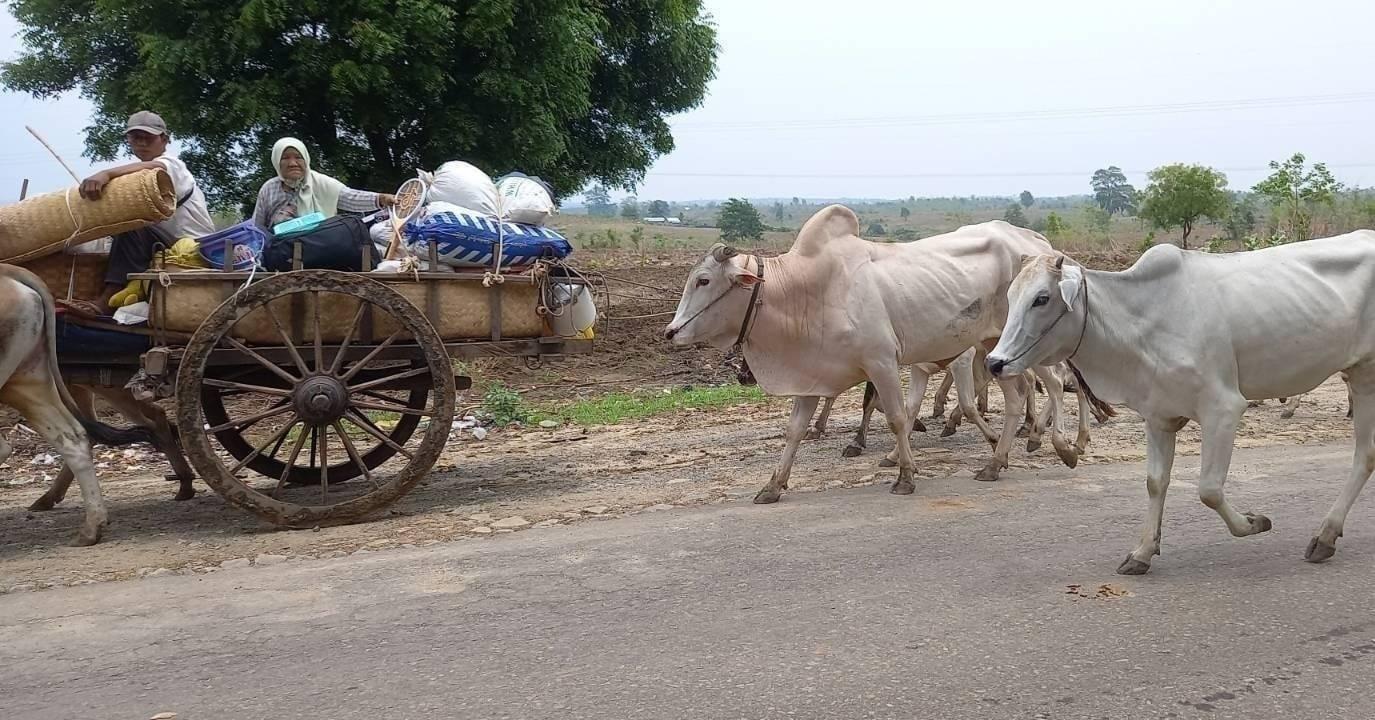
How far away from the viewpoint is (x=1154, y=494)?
17.7 ft

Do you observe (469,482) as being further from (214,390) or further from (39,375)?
(39,375)

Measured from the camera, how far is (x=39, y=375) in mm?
6520

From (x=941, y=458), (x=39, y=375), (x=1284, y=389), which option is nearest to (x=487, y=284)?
(x=39, y=375)

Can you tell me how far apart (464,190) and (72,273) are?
227cm

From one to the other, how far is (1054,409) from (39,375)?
6376 millimetres

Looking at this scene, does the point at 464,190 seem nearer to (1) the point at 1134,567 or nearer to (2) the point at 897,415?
(2) the point at 897,415

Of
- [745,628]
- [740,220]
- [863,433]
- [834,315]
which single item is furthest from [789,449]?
[740,220]

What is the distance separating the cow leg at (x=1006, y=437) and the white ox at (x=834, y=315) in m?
0.01

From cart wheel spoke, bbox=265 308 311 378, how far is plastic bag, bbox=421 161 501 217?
50.8 inches

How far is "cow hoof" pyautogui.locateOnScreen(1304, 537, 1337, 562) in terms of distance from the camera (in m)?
5.47

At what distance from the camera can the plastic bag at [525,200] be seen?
7.45 metres

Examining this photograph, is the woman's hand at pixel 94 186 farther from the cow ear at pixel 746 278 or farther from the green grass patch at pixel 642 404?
the green grass patch at pixel 642 404

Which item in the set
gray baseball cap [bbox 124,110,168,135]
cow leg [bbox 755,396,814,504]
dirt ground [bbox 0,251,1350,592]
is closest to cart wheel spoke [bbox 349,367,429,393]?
dirt ground [bbox 0,251,1350,592]

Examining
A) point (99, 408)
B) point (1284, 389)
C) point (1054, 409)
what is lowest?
point (99, 408)
